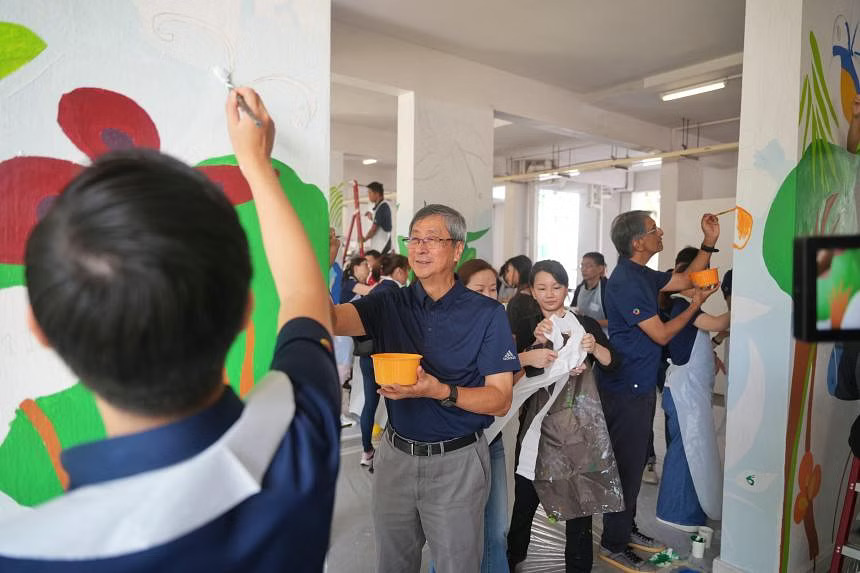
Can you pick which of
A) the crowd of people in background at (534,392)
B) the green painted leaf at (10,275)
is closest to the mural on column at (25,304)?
the green painted leaf at (10,275)

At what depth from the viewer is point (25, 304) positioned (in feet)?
3.69

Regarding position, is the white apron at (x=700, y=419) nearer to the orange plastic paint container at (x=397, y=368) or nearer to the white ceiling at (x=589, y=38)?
the orange plastic paint container at (x=397, y=368)

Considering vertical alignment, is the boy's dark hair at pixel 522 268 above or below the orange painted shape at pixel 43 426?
above

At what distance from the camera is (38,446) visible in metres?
1.13

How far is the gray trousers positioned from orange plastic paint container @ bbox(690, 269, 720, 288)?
1.51 meters

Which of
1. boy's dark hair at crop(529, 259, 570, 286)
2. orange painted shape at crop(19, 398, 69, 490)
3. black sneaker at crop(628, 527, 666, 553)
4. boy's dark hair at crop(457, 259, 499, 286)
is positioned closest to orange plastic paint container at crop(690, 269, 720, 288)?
boy's dark hair at crop(529, 259, 570, 286)

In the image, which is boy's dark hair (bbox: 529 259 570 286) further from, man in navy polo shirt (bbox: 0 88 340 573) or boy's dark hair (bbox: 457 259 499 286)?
man in navy polo shirt (bbox: 0 88 340 573)

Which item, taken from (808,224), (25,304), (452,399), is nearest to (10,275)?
(25,304)

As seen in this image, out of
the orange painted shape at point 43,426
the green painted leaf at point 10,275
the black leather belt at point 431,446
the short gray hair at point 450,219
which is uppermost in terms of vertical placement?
the short gray hair at point 450,219

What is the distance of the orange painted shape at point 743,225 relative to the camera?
2.54 meters

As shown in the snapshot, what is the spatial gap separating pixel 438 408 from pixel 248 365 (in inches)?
26.0

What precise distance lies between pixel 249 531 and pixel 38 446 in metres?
0.80

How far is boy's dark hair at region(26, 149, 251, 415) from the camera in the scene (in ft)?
1.72

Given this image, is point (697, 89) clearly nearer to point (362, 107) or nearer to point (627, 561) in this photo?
point (362, 107)
